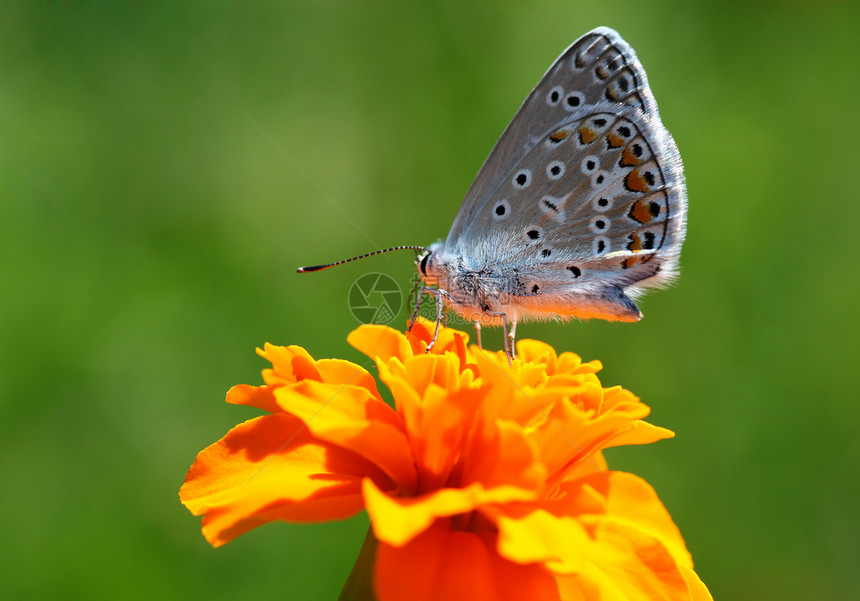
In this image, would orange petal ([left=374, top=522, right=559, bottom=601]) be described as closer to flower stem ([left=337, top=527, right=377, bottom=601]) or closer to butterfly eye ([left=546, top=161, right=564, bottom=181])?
flower stem ([left=337, top=527, right=377, bottom=601])

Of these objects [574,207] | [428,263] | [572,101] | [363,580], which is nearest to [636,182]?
[574,207]

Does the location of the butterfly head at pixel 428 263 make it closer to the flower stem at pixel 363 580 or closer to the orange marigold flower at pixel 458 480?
the orange marigold flower at pixel 458 480

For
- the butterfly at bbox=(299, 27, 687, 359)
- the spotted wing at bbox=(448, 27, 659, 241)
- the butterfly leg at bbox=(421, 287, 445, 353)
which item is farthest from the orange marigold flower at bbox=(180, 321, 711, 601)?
the spotted wing at bbox=(448, 27, 659, 241)

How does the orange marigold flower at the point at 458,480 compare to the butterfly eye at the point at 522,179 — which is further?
the butterfly eye at the point at 522,179

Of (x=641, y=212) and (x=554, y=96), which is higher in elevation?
(x=554, y=96)

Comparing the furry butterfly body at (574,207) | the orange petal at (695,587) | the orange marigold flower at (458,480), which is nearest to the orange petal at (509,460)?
the orange marigold flower at (458,480)

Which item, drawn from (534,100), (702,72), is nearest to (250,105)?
(534,100)

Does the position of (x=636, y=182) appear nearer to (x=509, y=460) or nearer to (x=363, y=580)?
(x=509, y=460)
